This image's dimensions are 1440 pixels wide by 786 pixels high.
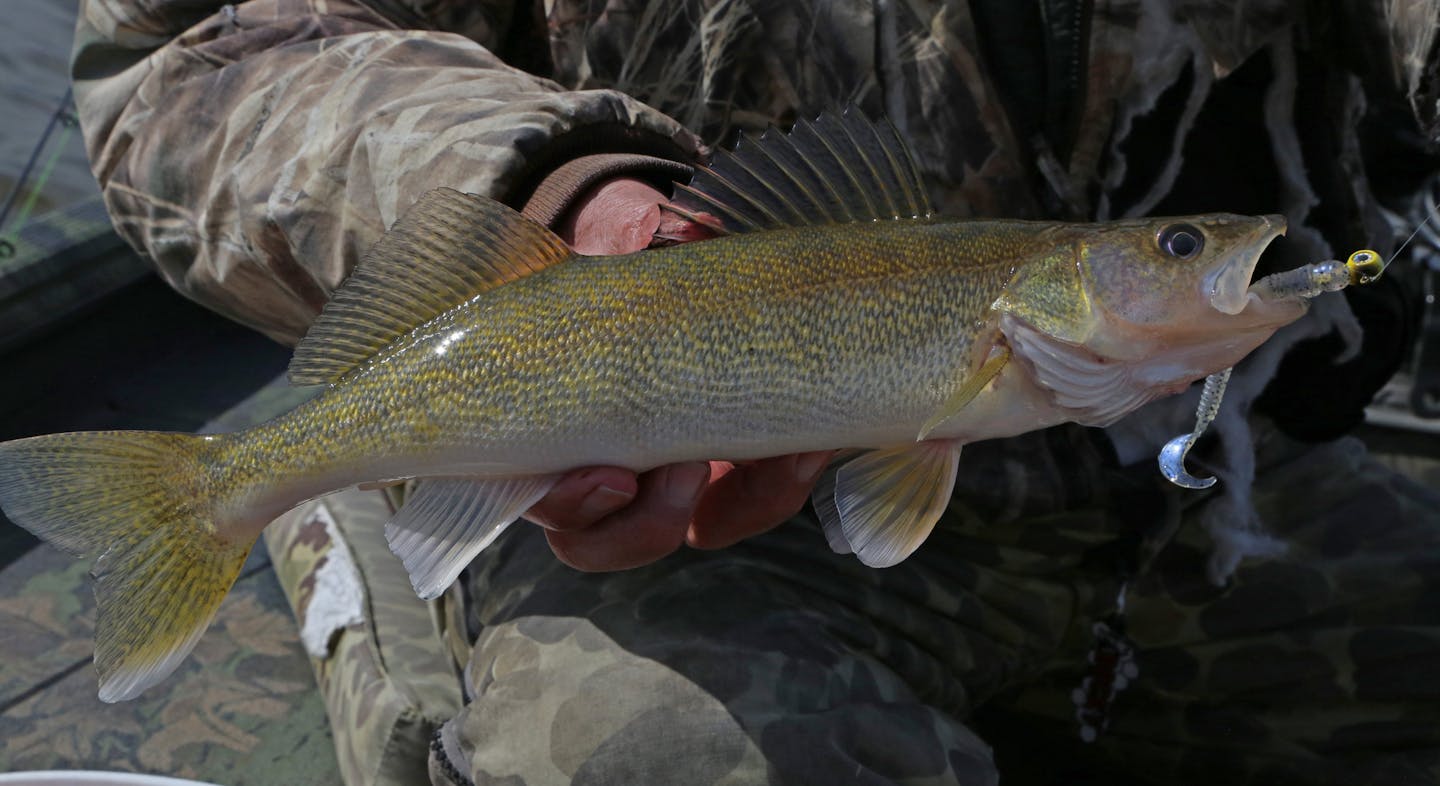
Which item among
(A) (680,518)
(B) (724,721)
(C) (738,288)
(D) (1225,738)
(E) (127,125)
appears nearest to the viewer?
(C) (738,288)

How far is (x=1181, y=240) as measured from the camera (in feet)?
4.78

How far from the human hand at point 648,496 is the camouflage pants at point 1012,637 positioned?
242 millimetres

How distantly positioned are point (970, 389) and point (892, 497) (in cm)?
19

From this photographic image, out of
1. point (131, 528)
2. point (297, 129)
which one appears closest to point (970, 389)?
point (131, 528)

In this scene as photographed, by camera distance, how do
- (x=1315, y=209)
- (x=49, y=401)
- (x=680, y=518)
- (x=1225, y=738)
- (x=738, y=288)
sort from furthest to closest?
(x=49, y=401)
(x=1225, y=738)
(x=1315, y=209)
(x=680, y=518)
(x=738, y=288)

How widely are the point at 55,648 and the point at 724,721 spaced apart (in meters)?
1.88

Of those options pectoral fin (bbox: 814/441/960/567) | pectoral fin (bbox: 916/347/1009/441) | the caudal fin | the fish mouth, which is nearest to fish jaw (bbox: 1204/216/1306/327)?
the fish mouth

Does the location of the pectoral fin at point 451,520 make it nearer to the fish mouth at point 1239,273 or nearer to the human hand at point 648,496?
the human hand at point 648,496

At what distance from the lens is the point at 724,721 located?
5.95 feet

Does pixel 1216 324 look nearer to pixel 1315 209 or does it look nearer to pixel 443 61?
pixel 1315 209

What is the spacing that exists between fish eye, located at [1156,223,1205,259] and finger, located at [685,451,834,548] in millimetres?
528

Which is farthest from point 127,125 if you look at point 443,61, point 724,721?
point 724,721

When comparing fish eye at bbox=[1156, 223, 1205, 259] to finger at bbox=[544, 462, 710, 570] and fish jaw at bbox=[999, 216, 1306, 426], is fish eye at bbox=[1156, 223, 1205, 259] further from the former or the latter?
finger at bbox=[544, 462, 710, 570]

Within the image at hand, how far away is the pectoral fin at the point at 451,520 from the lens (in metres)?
1.60
